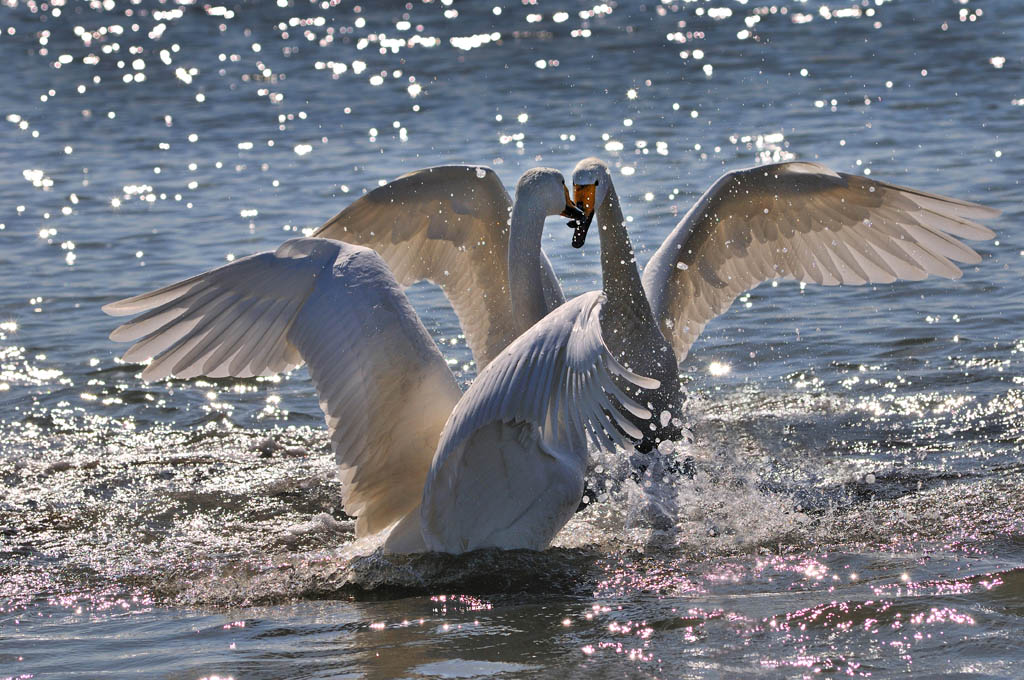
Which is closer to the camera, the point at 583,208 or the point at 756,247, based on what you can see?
the point at 583,208

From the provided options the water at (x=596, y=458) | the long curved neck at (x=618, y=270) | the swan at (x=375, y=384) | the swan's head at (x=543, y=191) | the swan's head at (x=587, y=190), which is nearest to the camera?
the water at (x=596, y=458)

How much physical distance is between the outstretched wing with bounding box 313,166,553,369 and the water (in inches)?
39.2

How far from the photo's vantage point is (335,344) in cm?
508

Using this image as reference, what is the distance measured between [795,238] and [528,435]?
336 centimetres

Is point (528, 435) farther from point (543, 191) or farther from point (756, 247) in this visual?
point (756, 247)

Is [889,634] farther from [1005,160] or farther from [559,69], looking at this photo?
[559,69]

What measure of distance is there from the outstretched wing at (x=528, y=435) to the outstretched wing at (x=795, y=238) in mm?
2312

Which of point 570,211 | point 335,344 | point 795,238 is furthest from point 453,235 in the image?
point 335,344

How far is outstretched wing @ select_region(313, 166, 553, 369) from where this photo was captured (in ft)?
23.2

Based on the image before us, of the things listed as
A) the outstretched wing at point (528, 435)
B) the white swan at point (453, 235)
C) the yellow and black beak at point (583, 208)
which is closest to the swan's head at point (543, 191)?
the yellow and black beak at point (583, 208)

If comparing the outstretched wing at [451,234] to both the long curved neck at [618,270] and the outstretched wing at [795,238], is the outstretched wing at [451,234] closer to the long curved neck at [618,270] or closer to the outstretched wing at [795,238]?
the long curved neck at [618,270]

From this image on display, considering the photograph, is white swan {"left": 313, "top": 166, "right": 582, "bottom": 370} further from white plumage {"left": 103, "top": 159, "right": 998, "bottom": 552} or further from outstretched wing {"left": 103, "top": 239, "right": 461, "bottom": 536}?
outstretched wing {"left": 103, "top": 239, "right": 461, "bottom": 536}

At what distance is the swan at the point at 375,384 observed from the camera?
4.88 m

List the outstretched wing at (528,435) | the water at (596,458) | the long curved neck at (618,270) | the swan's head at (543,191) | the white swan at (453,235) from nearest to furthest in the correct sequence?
1. the outstretched wing at (528,435)
2. the water at (596,458)
3. the swan's head at (543,191)
4. the long curved neck at (618,270)
5. the white swan at (453,235)
